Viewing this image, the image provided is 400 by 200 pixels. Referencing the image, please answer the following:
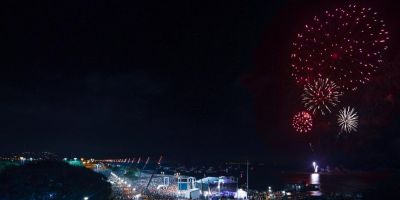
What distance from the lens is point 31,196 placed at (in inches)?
1371

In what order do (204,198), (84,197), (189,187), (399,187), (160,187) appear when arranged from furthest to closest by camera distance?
(399,187) → (160,187) → (189,187) → (204,198) → (84,197)

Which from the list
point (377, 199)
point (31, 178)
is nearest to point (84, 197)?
point (31, 178)

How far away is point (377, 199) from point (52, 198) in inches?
2045

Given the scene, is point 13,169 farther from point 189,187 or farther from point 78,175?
point 189,187

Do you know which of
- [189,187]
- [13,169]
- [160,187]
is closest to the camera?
[13,169]

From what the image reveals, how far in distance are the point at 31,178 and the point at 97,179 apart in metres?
9.52

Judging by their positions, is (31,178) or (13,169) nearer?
(31,178)

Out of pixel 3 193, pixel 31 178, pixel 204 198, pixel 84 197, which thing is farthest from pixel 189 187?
pixel 3 193

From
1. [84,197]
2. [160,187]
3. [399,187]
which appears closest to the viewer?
[84,197]

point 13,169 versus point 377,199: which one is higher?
point 13,169

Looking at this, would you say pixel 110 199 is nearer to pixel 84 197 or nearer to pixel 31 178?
pixel 84 197

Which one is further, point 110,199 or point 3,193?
point 110,199

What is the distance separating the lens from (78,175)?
4634 cm

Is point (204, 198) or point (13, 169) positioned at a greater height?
point (13, 169)
